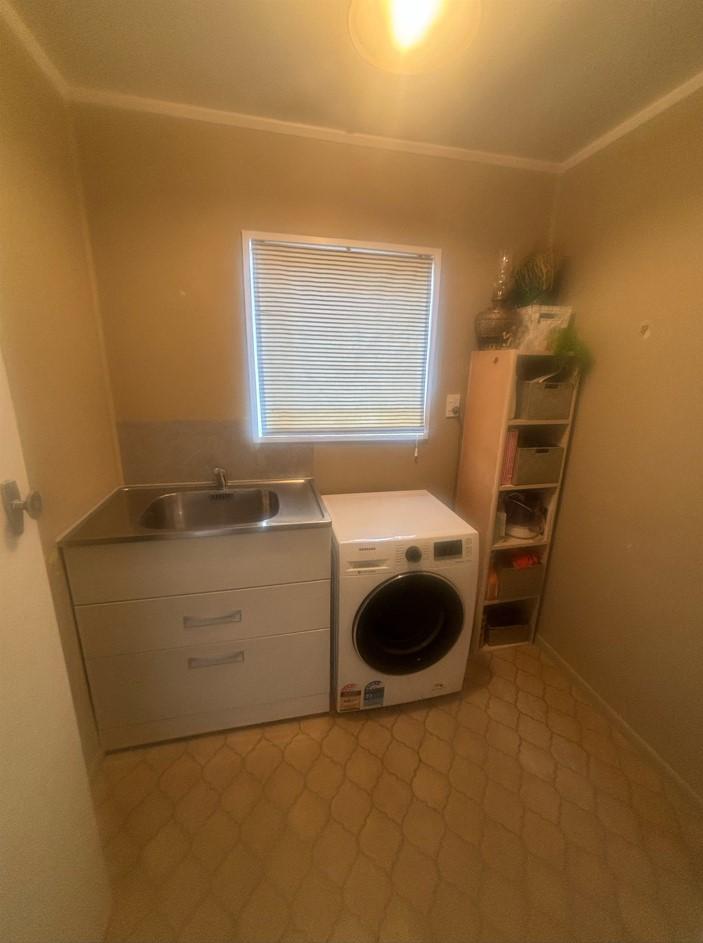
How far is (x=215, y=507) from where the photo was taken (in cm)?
170

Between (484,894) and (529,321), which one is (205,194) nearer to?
(529,321)

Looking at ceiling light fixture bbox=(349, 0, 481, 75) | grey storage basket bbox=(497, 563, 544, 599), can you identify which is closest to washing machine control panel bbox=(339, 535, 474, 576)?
grey storage basket bbox=(497, 563, 544, 599)

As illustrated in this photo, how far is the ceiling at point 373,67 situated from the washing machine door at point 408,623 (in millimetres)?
1737

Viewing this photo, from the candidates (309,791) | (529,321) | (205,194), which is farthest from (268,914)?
(205,194)

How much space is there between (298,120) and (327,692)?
236 cm

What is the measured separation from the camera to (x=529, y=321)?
158cm

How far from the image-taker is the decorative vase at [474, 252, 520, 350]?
5.41 ft

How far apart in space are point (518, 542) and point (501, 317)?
3.56ft

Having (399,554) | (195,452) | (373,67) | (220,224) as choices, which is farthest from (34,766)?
(373,67)

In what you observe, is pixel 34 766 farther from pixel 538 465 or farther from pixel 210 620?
pixel 538 465

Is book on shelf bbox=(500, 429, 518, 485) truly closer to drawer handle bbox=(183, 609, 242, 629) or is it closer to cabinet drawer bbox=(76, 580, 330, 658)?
cabinet drawer bbox=(76, 580, 330, 658)

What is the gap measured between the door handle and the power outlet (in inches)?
66.4

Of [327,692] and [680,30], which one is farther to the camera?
[327,692]

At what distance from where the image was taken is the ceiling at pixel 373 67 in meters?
→ 0.99
